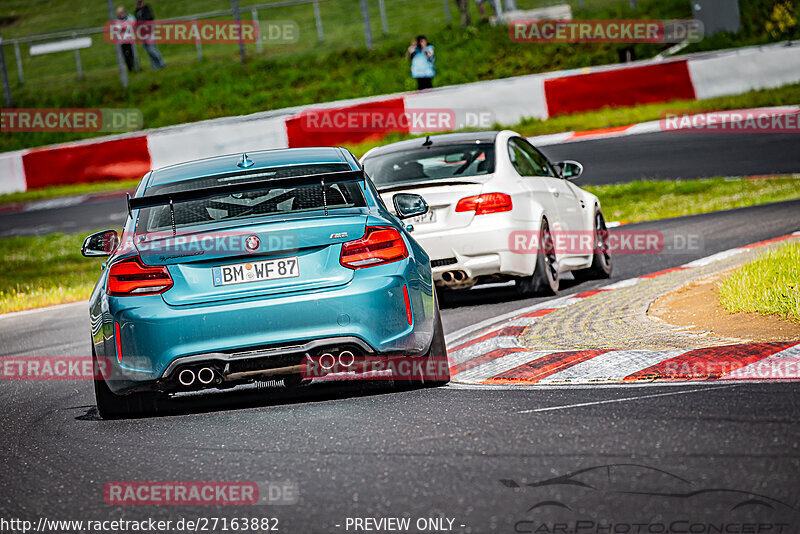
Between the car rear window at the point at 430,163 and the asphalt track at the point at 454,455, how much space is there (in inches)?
153

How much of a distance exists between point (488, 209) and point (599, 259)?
196 centimetres

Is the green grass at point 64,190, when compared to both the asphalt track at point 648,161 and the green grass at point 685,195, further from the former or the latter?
the green grass at point 685,195

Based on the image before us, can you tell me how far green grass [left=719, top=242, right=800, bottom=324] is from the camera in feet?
26.8

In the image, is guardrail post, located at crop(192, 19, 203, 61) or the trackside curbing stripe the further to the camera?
guardrail post, located at crop(192, 19, 203, 61)

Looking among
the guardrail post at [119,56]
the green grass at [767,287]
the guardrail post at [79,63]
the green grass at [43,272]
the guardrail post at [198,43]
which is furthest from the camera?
the guardrail post at [79,63]

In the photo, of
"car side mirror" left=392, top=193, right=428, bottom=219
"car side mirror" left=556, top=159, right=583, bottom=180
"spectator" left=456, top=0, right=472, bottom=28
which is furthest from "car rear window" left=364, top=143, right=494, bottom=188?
"spectator" left=456, top=0, right=472, bottom=28

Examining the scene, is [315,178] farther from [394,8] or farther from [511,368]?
[394,8]

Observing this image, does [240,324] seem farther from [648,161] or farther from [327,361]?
[648,161]

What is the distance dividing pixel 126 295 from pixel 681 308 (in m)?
4.23

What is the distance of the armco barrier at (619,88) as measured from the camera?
23.8 meters

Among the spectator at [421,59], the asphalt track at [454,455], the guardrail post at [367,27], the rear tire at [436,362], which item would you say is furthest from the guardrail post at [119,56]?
the rear tire at [436,362]

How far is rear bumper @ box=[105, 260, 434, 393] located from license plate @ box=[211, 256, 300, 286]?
11 centimetres

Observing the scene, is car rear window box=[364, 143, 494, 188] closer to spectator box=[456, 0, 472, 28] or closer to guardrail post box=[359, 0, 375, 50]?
guardrail post box=[359, 0, 375, 50]

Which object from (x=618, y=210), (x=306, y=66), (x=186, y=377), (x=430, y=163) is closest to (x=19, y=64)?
(x=306, y=66)
